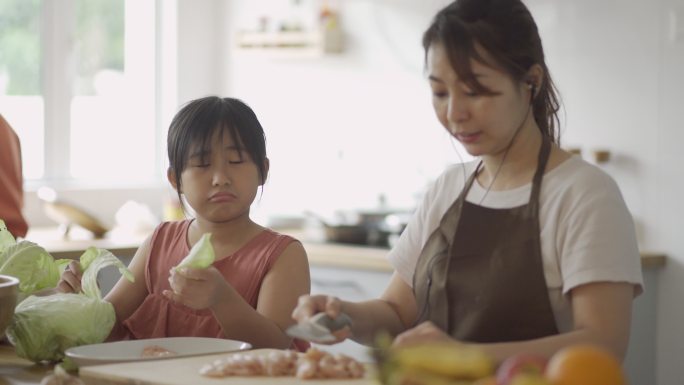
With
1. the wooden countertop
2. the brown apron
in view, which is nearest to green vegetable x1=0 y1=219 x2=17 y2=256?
the brown apron

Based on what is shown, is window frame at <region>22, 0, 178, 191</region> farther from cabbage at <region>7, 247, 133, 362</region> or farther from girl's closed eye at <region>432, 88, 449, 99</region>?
girl's closed eye at <region>432, 88, 449, 99</region>

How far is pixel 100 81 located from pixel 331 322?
3.48 metres

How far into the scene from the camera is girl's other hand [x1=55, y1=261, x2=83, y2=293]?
1.86 meters

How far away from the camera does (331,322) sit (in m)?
1.57

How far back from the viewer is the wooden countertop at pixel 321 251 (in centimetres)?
Result: 292

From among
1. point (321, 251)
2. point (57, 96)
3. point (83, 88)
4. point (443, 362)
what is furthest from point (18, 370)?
point (83, 88)

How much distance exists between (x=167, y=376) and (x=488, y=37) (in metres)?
0.64

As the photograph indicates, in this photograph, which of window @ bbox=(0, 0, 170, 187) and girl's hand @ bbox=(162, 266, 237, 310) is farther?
window @ bbox=(0, 0, 170, 187)

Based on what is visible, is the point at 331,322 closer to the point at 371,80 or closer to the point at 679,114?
the point at 679,114

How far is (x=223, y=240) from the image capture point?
1992 mm

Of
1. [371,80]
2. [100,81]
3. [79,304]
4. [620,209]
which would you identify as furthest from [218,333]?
[100,81]

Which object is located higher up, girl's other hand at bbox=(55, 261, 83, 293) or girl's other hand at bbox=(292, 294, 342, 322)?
girl's other hand at bbox=(292, 294, 342, 322)

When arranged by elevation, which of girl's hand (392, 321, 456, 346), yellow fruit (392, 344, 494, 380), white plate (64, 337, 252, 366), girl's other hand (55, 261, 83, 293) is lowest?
white plate (64, 337, 252, 366)

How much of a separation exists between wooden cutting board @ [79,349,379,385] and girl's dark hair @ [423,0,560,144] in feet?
1.49
